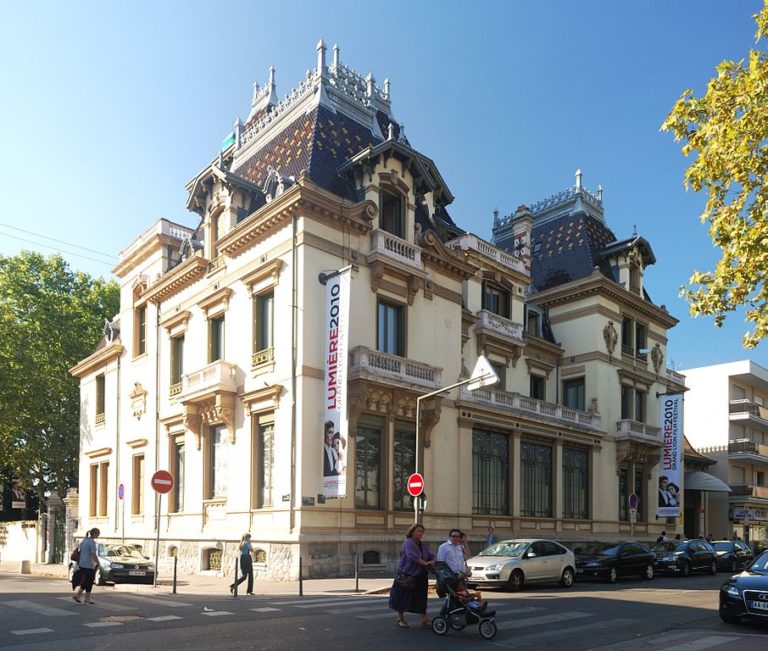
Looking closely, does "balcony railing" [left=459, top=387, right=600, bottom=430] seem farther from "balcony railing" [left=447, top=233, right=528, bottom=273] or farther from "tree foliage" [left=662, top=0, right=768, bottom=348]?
"tree foliage" [left=662, top=0, right=768, bottom=348]

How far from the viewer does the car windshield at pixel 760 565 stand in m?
13.9

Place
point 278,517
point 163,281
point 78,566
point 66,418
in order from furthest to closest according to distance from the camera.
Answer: point 66,418 < point 163,281 < point 278,517 < point 78,566

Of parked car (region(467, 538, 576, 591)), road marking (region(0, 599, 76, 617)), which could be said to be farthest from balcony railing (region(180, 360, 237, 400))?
parked car (region(467, 538, 576, 591))

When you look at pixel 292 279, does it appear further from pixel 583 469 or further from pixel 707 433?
pixel 707 433

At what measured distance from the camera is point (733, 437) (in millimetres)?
55781

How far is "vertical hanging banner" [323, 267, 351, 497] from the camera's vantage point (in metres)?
22.6

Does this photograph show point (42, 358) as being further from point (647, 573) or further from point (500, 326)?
point (647, 573)

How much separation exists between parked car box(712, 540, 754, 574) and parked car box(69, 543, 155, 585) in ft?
72.2

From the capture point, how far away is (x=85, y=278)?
4544cm

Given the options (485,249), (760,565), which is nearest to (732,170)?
(760,565)

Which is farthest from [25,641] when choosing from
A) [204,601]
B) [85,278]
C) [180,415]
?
[85,278]

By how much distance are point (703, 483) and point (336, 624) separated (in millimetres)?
39486

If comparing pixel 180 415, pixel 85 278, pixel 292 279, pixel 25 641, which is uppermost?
pixel 85 278

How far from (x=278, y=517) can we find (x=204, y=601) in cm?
622
